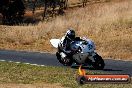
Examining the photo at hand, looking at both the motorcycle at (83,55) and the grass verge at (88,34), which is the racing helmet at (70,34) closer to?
the motorcycle at (83,55)

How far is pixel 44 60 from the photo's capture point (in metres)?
21.5

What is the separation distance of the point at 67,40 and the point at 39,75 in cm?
345

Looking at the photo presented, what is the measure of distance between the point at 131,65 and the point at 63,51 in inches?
139

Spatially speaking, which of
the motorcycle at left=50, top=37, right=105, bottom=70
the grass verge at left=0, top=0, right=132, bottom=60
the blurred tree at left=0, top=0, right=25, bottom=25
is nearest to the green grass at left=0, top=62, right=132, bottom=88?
the motorcycle at left=50, top=37, right=105, bottom=70

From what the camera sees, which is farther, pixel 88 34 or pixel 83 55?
pixel 88 34

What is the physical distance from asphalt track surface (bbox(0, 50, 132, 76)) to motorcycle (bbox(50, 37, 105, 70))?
522 millimetres

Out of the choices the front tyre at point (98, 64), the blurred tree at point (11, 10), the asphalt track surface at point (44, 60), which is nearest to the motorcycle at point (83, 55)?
the front tyre at point (98, 64)

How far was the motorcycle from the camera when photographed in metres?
19.0

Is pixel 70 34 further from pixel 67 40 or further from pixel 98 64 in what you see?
pixel 98 64

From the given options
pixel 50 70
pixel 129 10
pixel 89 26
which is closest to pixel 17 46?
pixel 89 26

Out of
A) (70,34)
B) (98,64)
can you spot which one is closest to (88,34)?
(70,34)

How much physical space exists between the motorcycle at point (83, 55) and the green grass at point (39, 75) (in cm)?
91

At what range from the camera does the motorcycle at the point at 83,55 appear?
19.0 m

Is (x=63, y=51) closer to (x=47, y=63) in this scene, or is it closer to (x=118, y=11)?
(x=47, y=63)
